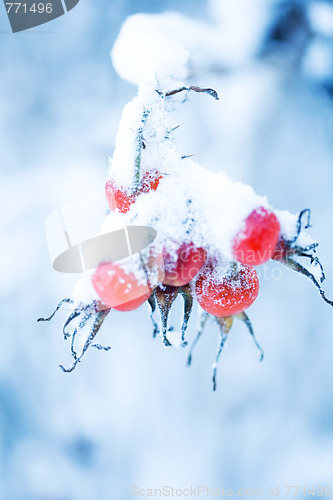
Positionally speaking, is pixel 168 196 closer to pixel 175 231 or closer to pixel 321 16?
pixel 175 231

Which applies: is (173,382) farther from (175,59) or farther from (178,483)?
(175,59)

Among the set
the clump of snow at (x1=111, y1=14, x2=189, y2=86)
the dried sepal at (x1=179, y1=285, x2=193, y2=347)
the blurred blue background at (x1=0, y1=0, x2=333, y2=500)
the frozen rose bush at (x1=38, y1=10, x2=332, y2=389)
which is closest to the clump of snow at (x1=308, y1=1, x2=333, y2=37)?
the blurred blue background at (x1=0, y1=0, x2=333, y2=500)

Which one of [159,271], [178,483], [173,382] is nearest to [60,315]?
[173,382]

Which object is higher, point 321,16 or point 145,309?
point 321,16

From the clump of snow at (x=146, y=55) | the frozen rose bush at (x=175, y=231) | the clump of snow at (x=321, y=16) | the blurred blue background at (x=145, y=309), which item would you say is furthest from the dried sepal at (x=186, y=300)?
the clump of snow at (x=321, y=16)

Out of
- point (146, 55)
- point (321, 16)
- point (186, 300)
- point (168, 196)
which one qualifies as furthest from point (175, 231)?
point (321, 16)

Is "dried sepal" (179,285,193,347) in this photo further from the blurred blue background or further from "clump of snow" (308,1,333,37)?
"clump of snow" (308,1,333,37)

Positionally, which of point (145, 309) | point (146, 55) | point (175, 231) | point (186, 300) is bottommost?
point (145, 309)
